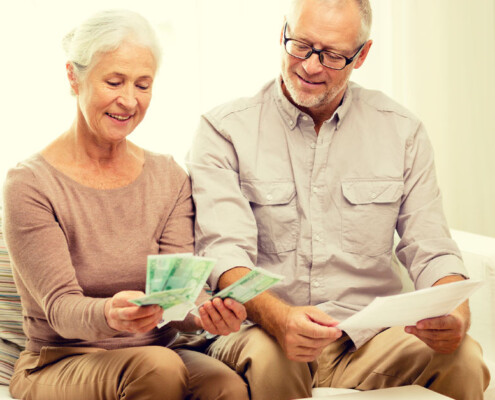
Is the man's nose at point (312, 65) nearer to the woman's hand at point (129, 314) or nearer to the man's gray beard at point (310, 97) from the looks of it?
the man's gray beard at point (310, 97)

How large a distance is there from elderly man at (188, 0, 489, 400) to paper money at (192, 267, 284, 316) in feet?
0.81

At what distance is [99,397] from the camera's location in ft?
4.69

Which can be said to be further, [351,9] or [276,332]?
[351,9]

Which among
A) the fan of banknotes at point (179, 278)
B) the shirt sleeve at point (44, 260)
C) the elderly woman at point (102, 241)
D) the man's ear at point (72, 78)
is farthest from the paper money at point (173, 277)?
the man's ear at point (72, 78)

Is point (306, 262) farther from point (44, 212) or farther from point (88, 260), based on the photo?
point (44, 212)

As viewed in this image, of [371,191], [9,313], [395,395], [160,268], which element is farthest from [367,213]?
[9,313]

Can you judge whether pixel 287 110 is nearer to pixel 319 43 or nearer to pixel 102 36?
pixel 319 43

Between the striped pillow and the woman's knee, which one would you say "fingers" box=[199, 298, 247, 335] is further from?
the striped pillow

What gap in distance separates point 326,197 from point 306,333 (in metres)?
0.50

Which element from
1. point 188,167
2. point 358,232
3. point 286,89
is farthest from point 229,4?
point 358,232

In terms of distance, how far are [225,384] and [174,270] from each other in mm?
426

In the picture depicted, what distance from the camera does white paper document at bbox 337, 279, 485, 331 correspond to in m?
1.26

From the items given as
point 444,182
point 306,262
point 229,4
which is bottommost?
point 444,182

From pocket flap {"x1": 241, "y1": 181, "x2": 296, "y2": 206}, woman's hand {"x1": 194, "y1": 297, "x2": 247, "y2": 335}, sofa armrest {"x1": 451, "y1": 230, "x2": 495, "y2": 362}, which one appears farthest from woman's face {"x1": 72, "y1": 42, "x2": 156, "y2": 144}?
sofa armrest {"x1": 451, "y1": 230, "x2": 495, "y2": 362}
